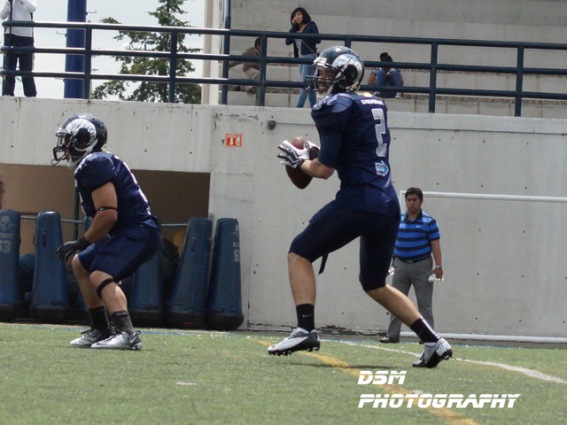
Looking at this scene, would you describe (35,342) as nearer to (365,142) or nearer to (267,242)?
(365,142)

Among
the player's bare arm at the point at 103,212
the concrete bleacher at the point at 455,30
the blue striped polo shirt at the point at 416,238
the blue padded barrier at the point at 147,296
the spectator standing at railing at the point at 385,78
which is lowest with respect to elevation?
the blue padded barrier at the point at 147,296

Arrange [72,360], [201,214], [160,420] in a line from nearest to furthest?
[160,420] → [72,360] → [201,214]

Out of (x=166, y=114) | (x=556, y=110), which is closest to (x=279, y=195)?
(x=166, y=114)

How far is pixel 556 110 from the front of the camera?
72.7 ft

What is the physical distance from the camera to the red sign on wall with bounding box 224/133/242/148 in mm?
17531

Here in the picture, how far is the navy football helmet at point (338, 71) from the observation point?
28.7ft

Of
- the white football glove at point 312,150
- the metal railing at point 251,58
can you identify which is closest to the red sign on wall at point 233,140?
the metal railing at point 251,58

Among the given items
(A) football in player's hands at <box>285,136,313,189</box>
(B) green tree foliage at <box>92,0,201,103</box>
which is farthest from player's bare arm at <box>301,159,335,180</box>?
(B) green tree foliage at <box>92,0,201,103</box>

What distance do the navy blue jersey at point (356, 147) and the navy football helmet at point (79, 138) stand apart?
1873mm

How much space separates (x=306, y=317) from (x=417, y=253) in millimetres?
5997

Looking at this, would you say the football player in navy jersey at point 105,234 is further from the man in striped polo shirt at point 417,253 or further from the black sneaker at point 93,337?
the man in striped polo shirt at point 417,253

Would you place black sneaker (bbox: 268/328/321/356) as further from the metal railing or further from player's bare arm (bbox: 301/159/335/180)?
the metal railing

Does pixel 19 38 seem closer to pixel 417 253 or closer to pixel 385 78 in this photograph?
pixel 385 78

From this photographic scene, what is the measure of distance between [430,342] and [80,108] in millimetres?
9949
